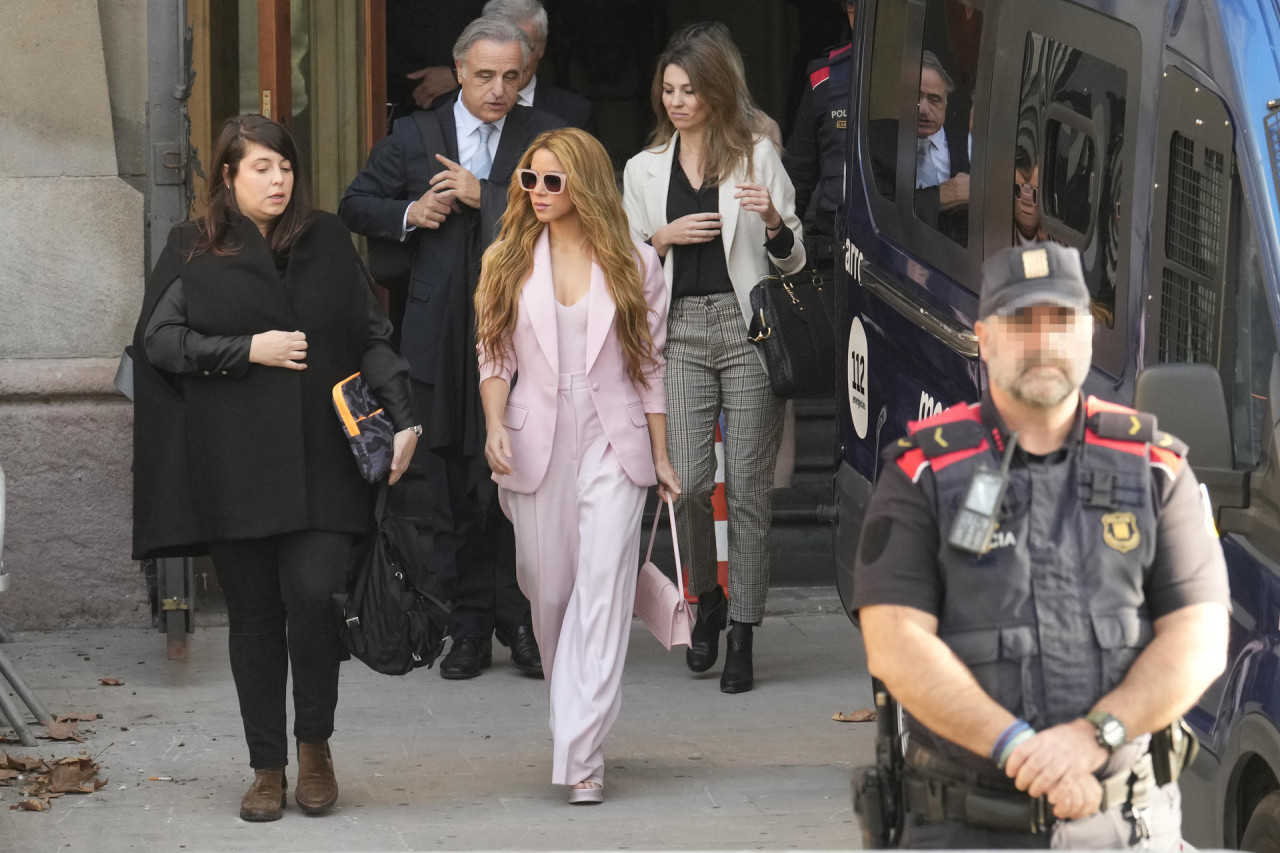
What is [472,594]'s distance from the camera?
23.3 feet

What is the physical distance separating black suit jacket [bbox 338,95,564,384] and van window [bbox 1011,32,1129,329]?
2.58 metres

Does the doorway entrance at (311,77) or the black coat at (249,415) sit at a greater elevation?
the doorway entrance at (311,77)

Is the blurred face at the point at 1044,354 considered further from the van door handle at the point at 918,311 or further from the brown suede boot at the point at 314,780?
the brown suede boot at the point at 314,780

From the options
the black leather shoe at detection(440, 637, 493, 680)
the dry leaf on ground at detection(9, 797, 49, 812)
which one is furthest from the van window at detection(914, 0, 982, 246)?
the dry leaf on ground at detection(9, 797, 49, 812)

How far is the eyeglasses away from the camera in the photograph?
18.2ft

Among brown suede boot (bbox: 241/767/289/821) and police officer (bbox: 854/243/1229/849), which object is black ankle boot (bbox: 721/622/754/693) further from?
police officer (bbox: 854/243/1229/849)

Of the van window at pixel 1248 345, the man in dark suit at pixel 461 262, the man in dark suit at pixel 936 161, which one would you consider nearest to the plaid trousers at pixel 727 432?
the man in dark suit at pixel 461 262

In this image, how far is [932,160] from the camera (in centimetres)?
564

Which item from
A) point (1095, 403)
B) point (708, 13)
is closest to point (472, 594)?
point (1095, 403)

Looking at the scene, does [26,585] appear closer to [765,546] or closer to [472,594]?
[472,594]

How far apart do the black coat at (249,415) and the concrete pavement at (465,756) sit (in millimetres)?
795

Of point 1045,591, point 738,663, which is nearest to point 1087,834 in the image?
point 1045,591

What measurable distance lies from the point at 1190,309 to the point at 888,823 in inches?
52.7

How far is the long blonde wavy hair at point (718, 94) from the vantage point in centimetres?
675
